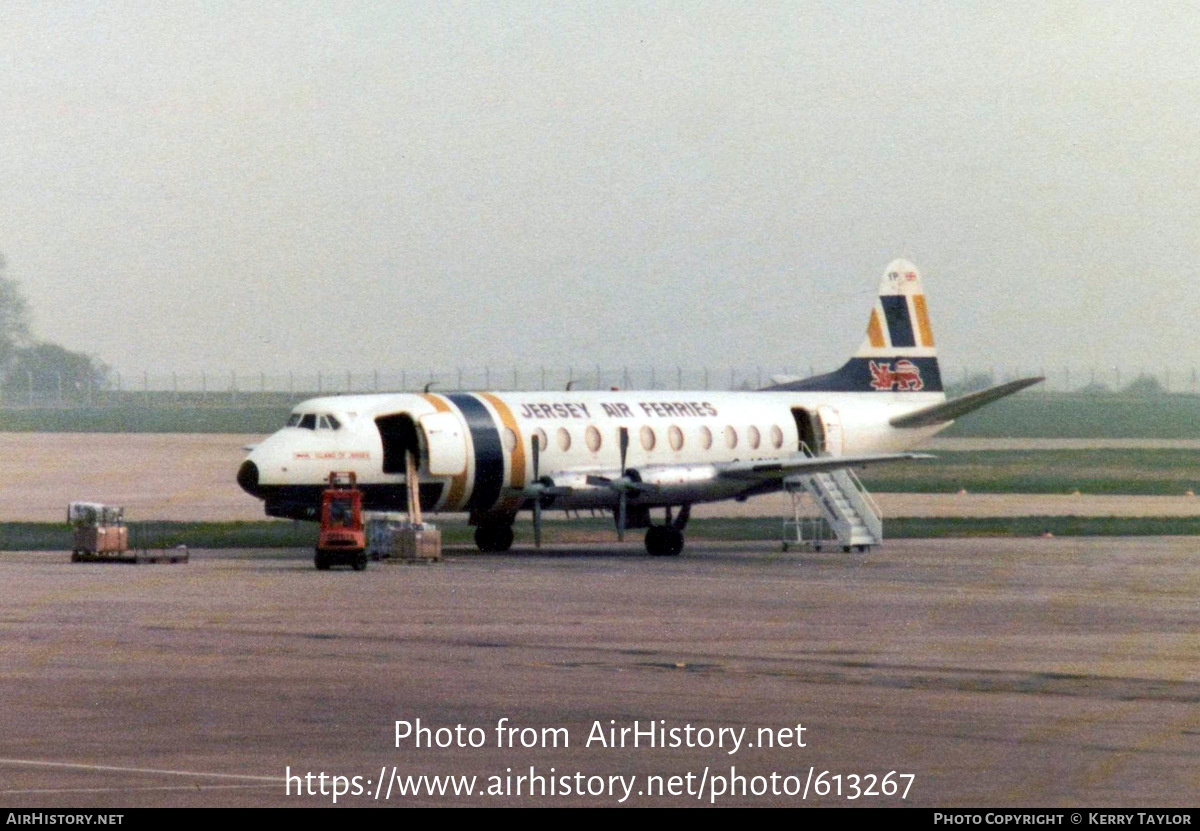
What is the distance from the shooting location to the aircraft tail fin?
161 ft

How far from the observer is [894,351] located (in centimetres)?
4966

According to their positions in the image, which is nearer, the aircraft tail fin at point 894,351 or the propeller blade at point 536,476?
the propeller blade at point 536,476

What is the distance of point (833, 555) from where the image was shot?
4216 cm

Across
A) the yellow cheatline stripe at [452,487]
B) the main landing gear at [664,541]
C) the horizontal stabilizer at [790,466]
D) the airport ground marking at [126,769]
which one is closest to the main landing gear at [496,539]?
the yellow cheatline stripe at [452,487]

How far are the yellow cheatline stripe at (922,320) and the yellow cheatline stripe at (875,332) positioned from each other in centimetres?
113

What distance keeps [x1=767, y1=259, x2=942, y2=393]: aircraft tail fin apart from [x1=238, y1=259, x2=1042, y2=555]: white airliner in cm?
15

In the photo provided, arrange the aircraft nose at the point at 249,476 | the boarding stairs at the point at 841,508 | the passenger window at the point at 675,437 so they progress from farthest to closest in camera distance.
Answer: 1. the passenger window at the point at 675,437
2. the boarding stairs at the point at 841,508
3. the aircraft nose at the point at 249,476

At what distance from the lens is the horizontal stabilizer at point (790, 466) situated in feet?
137

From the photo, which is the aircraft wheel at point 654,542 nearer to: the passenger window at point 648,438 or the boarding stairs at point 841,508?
the passenger window at point 648,438

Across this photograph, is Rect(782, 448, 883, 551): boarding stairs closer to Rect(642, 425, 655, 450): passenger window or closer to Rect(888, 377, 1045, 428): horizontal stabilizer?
Rect(642, 425, 655, 450): passenger window

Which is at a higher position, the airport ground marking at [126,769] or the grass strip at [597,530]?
the grass strip at [597,530]

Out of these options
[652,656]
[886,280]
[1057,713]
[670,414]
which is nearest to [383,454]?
[670,414]

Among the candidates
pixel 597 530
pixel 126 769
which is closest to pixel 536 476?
pixel 597 530

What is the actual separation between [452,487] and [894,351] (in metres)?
14.4
